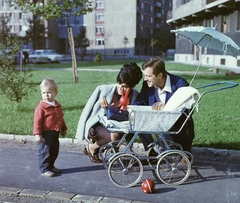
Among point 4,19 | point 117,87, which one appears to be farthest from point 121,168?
point 4,19

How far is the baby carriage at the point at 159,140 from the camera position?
16.5 feet

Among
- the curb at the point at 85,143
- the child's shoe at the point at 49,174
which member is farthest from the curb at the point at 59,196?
the curb at the point at 85,143

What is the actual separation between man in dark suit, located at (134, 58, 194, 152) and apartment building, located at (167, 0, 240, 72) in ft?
60.2

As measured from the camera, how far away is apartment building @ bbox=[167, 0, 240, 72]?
30734 millimetres

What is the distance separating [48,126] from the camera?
18.0 ft

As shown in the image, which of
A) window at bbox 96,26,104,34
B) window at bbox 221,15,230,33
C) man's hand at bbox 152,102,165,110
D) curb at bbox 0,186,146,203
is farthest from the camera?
window at bbox 96,26,104,34

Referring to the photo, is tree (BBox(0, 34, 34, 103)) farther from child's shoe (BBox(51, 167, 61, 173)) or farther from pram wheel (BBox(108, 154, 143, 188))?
pram wheel (BBox(108, 154, 143, 188))

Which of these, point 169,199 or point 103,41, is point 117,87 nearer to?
point 169,199

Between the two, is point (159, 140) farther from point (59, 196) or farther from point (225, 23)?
point (225, 23)

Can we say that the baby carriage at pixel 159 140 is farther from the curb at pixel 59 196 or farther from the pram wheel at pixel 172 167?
the curb at pixel 59 196

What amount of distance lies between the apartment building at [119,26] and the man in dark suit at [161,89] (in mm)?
75526

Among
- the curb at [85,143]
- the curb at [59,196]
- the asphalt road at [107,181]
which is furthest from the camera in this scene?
the curb at [85,143]

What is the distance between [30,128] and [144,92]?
128 inches

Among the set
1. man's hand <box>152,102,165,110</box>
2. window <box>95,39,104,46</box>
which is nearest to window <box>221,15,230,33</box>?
man's hand <box>152,102,165,110</box>
